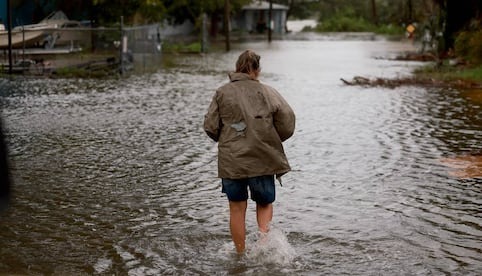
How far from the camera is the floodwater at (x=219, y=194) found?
6.64 metres

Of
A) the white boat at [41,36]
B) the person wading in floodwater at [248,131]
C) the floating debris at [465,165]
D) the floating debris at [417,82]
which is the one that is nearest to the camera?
the person wading in floodwater at [248,131]

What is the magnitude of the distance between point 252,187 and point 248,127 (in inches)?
18.0

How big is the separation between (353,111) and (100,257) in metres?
10.3

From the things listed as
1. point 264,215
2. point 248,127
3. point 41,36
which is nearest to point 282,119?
point 248,127

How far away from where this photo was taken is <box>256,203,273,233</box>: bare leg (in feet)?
21.6

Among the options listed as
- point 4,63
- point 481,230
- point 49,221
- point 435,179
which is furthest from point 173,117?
point 4,63

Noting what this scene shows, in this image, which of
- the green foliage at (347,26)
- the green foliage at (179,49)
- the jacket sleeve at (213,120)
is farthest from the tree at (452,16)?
the green foliage at (347,26)

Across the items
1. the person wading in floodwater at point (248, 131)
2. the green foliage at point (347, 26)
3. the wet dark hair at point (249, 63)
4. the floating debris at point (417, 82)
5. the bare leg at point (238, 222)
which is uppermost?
the wet dark hair at point (249, 63)

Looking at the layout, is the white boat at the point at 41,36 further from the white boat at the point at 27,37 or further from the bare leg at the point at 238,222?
the bare leg at the point at 238,222

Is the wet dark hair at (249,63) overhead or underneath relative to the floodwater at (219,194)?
overhead

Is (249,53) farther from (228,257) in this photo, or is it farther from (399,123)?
(399,123)

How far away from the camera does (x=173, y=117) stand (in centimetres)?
1552

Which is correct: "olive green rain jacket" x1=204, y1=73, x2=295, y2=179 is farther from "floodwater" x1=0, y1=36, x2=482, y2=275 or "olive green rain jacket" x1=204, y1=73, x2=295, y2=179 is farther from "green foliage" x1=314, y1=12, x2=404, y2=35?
"green foliage" x1=314, y1=12, x2=404, y2=35

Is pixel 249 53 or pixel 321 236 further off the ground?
pixel 249 53
